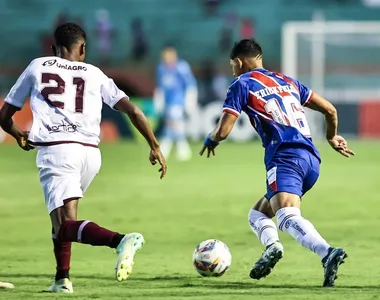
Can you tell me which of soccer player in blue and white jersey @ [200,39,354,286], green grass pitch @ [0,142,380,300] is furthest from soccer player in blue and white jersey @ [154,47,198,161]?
soccer player in blue and white jersey @ [200,39,354,286]

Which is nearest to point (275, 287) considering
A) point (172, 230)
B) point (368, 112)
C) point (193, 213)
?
point (172, 230)

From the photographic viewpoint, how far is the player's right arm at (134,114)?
7.50 metres

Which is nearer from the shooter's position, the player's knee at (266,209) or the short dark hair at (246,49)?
the short dark hair at (246,49)

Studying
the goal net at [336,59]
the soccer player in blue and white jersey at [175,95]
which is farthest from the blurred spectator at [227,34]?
the soccer player in blue and white jersey at [175,95]

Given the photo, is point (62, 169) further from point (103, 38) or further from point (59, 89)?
point (103, 38)

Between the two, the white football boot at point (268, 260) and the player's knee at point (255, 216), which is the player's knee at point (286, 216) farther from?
the player's knee at point (255, 216)

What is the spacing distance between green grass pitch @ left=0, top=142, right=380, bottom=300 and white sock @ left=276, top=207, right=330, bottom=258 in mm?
313

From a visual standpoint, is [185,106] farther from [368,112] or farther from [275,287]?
[275,287]

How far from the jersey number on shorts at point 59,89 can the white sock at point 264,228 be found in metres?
1.77

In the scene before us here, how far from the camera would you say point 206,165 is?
22281 millimetres

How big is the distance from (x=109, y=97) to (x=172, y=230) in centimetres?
465

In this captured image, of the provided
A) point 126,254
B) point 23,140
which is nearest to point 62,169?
point 23,140

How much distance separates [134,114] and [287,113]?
1.28m

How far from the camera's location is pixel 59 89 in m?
7.51
